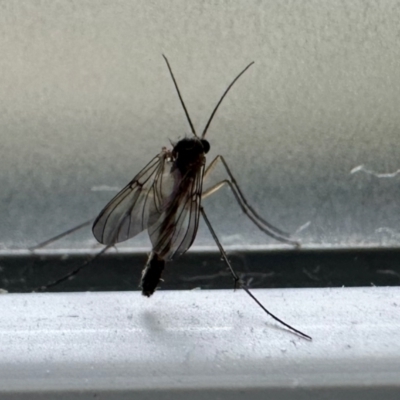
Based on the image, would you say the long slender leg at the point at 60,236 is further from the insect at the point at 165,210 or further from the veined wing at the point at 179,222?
the veined wing at the point at 179,222

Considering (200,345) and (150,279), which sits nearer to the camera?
(200,345)

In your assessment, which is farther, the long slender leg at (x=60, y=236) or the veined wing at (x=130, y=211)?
the long slender leg at (x=60, y=236)

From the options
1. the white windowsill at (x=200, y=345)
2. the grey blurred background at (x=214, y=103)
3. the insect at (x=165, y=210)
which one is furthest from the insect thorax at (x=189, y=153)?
the white windowsill at (x=200, y=345)

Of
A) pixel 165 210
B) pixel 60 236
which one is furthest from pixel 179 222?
pixel 60 236

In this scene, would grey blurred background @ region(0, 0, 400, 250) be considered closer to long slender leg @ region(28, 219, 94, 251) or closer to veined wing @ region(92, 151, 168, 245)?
long slender leg @ region(28, 219, 94, 251)

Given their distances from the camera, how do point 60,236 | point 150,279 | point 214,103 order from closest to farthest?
point 150,279
point 60,236
point 214,103

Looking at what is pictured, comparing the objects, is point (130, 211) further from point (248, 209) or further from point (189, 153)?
point (248, 209)
